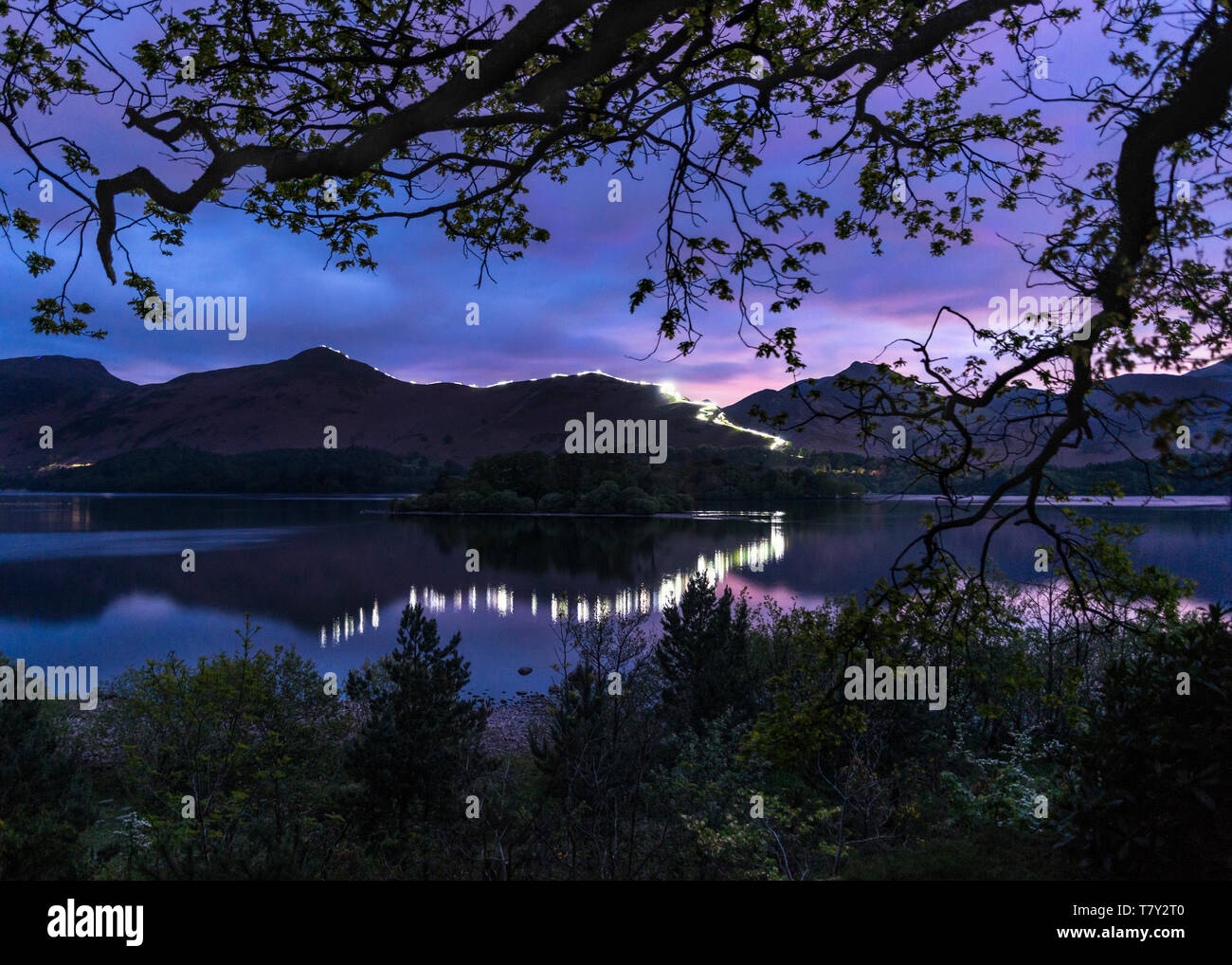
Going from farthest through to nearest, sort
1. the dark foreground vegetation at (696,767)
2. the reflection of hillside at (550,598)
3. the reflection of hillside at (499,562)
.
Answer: the reflection of hillside at (499,562), the reflection of hillside at (550,598), the dark foreground vegetation at (696,767)

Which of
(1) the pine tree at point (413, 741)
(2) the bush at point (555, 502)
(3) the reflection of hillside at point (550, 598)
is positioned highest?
Result: (2) the bush at point (555, 502)

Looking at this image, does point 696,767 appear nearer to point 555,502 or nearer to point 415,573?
point 415,573

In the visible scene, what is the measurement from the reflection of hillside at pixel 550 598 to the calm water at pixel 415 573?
328 millimetres

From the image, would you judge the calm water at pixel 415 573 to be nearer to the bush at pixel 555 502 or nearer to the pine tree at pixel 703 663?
the bush at pixel 555 502

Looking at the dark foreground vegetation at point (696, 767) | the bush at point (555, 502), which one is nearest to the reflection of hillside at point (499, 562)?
the bush at point (555, 502)

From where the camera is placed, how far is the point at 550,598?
67062 mm

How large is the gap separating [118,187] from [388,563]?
90.7 metres

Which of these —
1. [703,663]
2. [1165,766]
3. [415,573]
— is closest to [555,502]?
[415,573]

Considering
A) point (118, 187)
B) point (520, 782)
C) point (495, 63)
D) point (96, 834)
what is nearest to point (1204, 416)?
point (495, 63)

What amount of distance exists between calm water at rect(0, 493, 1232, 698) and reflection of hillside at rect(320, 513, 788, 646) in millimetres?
328

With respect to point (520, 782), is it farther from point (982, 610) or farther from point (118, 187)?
point (118, 187)

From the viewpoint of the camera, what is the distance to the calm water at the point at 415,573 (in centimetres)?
5412

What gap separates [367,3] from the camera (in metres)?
7.09

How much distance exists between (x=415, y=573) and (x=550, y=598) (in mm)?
26197
